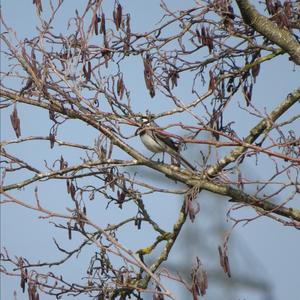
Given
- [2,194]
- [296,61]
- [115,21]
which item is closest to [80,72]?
[115,21]

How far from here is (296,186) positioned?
383 cm

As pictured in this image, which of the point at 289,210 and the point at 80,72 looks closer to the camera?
the point at 80,72

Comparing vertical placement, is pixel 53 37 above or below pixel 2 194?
above

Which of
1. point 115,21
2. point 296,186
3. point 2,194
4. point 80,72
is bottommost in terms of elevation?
point 296,186

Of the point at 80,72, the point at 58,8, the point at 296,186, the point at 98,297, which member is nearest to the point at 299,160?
the point at 296,186

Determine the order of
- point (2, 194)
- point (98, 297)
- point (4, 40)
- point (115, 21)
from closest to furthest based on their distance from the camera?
point (2, 194) → point (4, 40) → point (115, 21) → point (98, 297)

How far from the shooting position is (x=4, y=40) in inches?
175

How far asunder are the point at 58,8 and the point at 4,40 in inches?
17.6

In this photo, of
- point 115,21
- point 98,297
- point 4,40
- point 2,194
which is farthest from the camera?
point 98,297

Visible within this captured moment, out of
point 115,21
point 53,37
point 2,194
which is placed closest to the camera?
point 2,194

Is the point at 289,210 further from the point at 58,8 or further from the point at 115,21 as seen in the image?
the point at 58,8

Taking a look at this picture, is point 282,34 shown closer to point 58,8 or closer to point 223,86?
point 223,86

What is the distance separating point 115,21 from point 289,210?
73.2 inches

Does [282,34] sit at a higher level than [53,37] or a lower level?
lower
